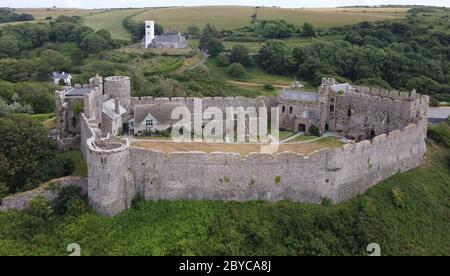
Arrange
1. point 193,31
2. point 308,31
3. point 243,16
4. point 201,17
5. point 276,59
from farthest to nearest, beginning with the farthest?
point 201,17 < point 243,16 < point 193,31 < point 308,31 < point 276,59

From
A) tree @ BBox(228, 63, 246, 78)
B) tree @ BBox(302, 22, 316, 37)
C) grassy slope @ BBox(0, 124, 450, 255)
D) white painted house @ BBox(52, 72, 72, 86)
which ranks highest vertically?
tree @ BBox(302, 22, 316, 37)

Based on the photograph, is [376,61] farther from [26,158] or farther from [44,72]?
[26,158]

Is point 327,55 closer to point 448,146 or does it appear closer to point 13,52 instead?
point 448,146

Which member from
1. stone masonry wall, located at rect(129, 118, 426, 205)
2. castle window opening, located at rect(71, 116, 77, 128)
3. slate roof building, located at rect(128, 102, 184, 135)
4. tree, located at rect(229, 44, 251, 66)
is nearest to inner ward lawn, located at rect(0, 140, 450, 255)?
stone masonry wall, located at rect(129, 118, 426, 205)

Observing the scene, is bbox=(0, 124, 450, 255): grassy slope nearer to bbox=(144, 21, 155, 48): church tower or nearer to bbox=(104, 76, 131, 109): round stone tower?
bbox=(104, 76, 131, 109): round stone tower

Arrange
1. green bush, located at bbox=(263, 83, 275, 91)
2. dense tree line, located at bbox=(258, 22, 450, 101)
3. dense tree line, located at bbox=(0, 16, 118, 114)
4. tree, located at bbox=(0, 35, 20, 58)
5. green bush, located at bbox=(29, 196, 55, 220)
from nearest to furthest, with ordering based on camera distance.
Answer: green bush, located at bbox=(29, 196, 55, 220)
dense tree line, located at bbox=(0, 16, 118, 114)
green bush, located at bbox=(263, 83, 275, 91)
dense tree line, located at bbox=(258, 22, 450, 101)
tree, located at bbox=(0, 35, 20, 58)

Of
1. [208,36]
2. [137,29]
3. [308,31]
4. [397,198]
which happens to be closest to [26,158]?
[397,198]

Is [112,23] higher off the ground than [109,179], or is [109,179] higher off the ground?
[112,23]
